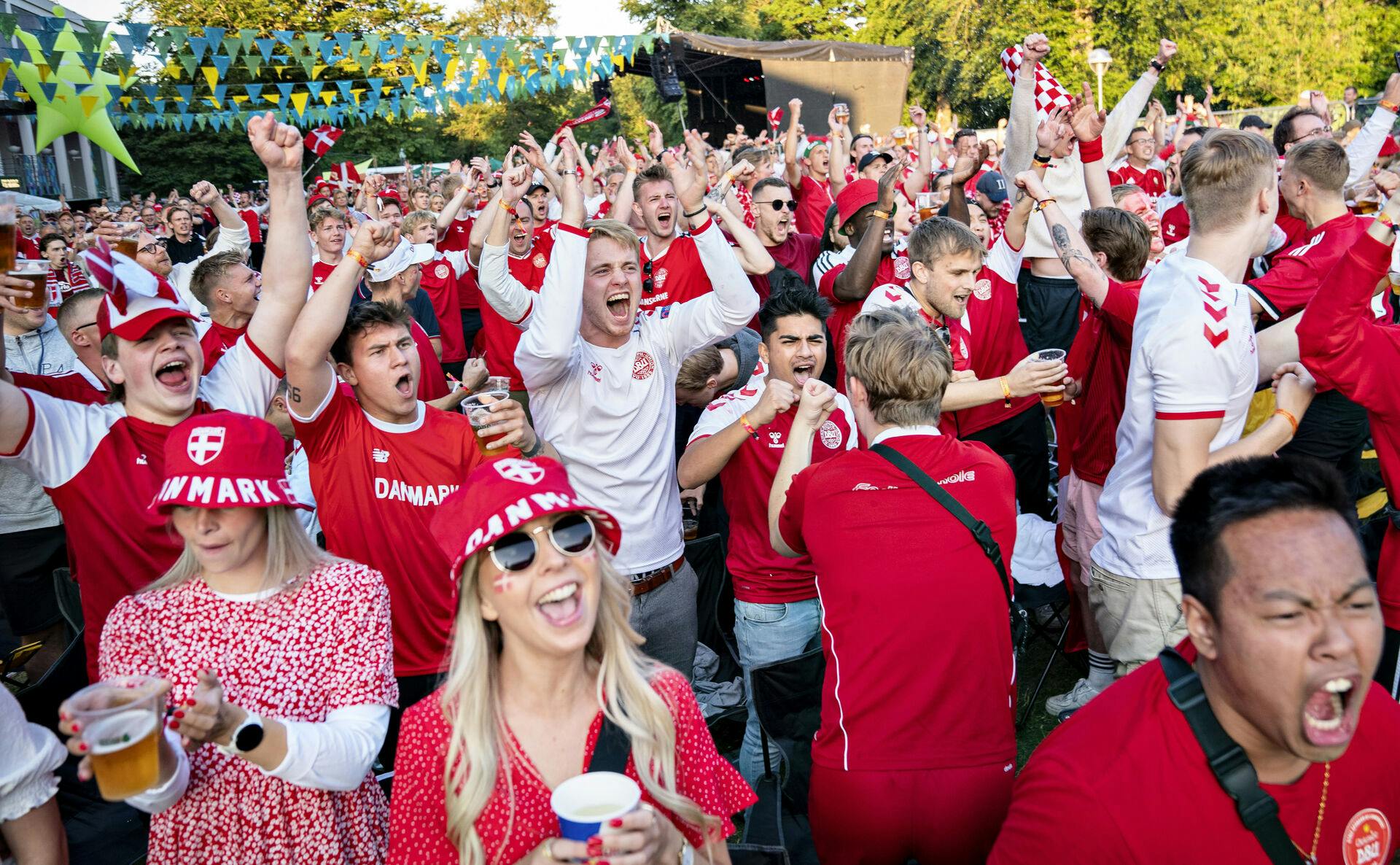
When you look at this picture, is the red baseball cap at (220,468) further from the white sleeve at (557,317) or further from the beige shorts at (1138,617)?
the beige shorts at (1138,617)

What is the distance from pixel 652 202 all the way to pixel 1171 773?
5.28 metres

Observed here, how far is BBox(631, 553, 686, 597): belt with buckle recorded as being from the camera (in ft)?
13.0

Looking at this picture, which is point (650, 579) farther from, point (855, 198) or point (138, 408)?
point (855, 198)

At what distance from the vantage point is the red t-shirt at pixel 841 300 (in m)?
5.78

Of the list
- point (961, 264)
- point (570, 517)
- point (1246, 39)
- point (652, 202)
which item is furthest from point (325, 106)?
point (1246, 39)

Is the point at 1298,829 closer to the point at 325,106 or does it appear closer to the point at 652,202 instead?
the point at 652,202

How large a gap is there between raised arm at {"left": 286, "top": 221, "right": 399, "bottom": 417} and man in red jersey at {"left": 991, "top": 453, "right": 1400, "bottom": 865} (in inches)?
99.5

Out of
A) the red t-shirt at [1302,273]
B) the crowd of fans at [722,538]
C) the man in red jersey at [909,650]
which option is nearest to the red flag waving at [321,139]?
the crowd of fans at [722,538]

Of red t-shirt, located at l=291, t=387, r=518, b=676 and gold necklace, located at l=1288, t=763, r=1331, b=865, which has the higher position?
gold necklace, located at l=1288, t=763, r=1331, b=865

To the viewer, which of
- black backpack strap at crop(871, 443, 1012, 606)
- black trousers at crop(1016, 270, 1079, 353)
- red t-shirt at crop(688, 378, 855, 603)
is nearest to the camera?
black backpack strap at crop(871, 443, 1012, 606)

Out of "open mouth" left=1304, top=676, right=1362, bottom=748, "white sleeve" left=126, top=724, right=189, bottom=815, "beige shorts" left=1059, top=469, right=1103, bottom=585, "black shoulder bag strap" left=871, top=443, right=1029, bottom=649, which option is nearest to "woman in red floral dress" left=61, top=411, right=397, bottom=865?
"white sleeve" left=126, top=724, right=189, bottom=815

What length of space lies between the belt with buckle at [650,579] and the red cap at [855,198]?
3163mm

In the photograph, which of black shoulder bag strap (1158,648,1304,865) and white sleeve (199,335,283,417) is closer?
black shoulder bag strap (1158,648,1304,865)

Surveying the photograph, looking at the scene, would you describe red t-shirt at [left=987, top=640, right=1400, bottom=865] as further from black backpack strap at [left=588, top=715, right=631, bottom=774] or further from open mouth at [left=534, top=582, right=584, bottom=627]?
open mouth at [left=534, top=582, right=584, bottom=627]
